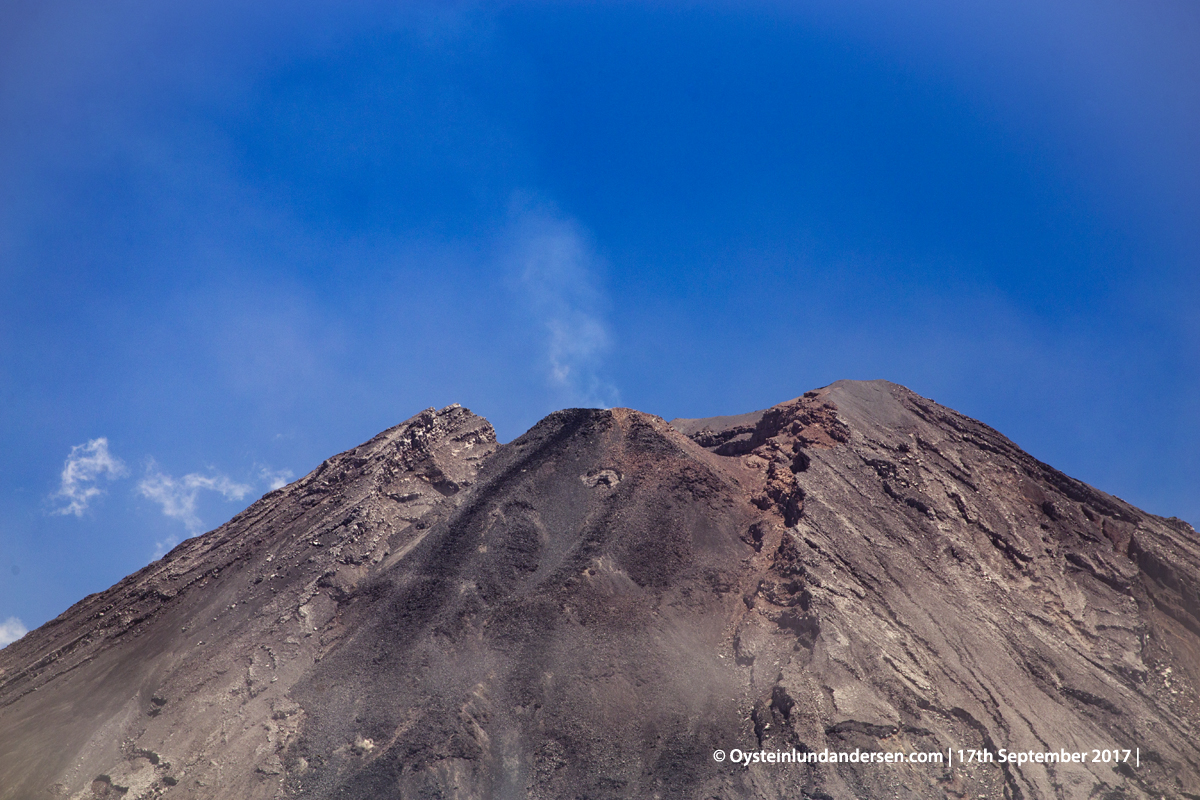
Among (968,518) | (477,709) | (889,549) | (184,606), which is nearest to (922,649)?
(889,549)

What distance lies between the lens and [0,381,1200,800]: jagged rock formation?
2583 cm

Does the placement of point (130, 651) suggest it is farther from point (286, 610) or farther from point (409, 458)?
point (409, 458)

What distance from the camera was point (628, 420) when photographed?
4134 centimetres

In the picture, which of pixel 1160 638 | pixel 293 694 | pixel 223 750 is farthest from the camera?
pixel 1160 638

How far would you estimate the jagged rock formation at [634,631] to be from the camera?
25828 mm

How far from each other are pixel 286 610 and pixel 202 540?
11111 mm

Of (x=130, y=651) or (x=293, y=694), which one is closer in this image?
(x=293, y=694)

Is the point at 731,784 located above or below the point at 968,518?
below

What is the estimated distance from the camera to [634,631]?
30.2 metres

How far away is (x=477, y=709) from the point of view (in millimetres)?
27359

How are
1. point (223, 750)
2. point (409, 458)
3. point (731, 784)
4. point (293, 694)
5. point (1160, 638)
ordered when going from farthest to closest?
point (409, 458)
point (1160, 638)
point (293, 694)
point (223, 750)
point (731, 784)

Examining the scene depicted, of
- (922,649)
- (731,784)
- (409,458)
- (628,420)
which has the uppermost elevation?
(628,420)

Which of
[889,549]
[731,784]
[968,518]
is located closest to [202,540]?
[731,784]

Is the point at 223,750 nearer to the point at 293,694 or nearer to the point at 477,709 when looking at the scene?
the point at 293,694
